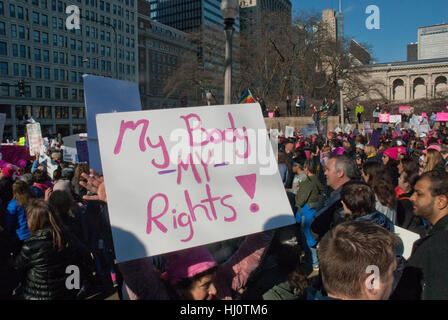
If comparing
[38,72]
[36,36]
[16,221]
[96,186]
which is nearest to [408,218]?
[96,186]

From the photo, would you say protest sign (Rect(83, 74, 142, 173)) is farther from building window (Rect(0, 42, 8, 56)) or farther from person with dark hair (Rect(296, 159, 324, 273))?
building window (Rect(0, 42, 8, 56))

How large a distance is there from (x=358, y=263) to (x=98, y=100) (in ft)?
7.00

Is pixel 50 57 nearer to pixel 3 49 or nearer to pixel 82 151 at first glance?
pixel 3 49

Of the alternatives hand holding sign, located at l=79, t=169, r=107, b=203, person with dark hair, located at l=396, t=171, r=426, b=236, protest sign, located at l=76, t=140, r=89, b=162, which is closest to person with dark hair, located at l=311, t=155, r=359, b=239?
person with dark hair, located at l=396, t=171, r=426, b=236

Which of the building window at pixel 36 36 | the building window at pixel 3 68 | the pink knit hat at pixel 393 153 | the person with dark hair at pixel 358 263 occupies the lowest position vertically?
the person with dark hair at pixel 358 263

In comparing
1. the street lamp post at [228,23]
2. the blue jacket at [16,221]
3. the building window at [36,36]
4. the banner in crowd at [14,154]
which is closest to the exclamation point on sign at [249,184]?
the blue jacket at [16,221]

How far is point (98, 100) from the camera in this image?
2.68 m

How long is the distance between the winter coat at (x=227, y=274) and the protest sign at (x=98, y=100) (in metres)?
1.15

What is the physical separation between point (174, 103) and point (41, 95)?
32.7 m

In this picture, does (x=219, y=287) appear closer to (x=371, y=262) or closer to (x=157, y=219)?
(x=157, y=219)

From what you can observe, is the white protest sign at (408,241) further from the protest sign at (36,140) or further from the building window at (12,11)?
the building window at (12,11)

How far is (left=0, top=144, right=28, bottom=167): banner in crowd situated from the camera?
22.9 ft

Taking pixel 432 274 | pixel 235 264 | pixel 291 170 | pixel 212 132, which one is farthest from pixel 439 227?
pixel 291 170

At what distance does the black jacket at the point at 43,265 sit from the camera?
2.71 m
